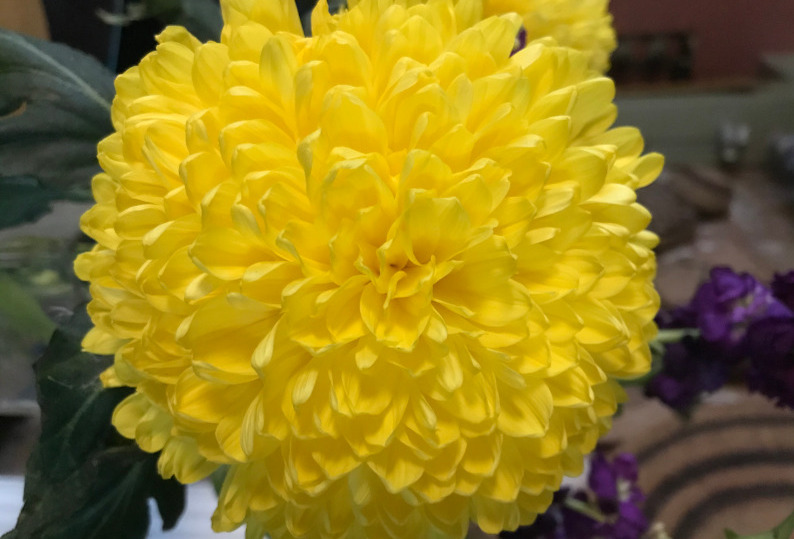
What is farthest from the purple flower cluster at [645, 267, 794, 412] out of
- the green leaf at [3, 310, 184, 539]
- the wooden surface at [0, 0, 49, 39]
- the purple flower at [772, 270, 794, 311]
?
the wooden surface at [0, 0, 49, 39]

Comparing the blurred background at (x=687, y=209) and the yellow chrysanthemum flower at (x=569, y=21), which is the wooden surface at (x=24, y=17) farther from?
the yellow chrysanthemum flower at (x=569, y=21)

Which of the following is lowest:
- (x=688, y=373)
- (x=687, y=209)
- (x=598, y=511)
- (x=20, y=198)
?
(x=687, y=209)

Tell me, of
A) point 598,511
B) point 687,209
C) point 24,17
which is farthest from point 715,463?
point 24,17

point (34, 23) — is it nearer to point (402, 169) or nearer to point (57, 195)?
point (57, 195)

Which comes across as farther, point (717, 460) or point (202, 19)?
point (717, 460)

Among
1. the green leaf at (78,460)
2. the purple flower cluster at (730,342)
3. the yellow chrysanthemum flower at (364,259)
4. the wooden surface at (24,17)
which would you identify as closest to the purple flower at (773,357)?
the purple flower cluster at (730,342)

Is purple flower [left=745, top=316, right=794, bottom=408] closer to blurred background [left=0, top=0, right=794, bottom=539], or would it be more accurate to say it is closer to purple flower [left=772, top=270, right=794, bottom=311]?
purple flower [left=772, top=270, right=794, bottom=311]

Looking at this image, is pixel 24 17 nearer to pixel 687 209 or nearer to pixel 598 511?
pixel 598 511
